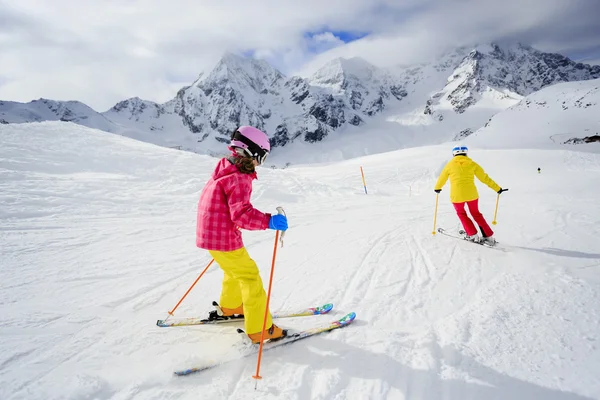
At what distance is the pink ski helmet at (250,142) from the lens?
10.4 feet

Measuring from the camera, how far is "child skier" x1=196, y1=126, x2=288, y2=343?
3.05m

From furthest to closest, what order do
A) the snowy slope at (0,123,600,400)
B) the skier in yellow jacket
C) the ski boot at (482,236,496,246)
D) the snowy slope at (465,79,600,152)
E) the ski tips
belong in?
the snowy slope at (465,79,600,152), the skier in yellow jacket, the ski boot at (482,236,496,246), the ski tips, the snowy slope at (0,123,600,400)

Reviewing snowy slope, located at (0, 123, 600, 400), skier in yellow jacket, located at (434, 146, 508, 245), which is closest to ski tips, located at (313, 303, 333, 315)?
snowy slope, located at (0, 123, 600, 400)

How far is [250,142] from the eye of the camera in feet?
10.5

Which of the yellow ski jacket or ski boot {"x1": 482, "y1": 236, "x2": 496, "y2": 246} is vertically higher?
the yellow ski jacket

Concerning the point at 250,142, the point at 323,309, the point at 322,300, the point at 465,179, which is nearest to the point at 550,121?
the point at 465,179

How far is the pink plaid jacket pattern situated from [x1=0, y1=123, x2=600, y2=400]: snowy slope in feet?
4.11

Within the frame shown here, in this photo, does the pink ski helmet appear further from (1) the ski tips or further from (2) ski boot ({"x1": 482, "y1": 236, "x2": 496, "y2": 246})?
(2) ski boot ({"x1": 482, "y1": 236, "x2": 496, "y2": 246})

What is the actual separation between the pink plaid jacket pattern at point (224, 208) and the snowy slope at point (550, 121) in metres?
43.1

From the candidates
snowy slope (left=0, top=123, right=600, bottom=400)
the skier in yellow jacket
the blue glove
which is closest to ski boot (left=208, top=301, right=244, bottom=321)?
snowy slope (left=0, top=123, right=600, bottom=400)

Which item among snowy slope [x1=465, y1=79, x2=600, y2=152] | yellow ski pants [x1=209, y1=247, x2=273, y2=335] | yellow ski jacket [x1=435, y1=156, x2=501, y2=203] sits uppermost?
snowy slope [x1=465, y1=79, x2=600, y2=152]

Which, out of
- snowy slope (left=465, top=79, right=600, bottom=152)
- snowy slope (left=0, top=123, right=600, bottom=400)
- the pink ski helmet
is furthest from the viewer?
snowy slope (left=465, top=79, right=600, bottom=152)

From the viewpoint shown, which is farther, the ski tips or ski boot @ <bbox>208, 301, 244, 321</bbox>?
the ski tips

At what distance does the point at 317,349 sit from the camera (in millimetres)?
3264
